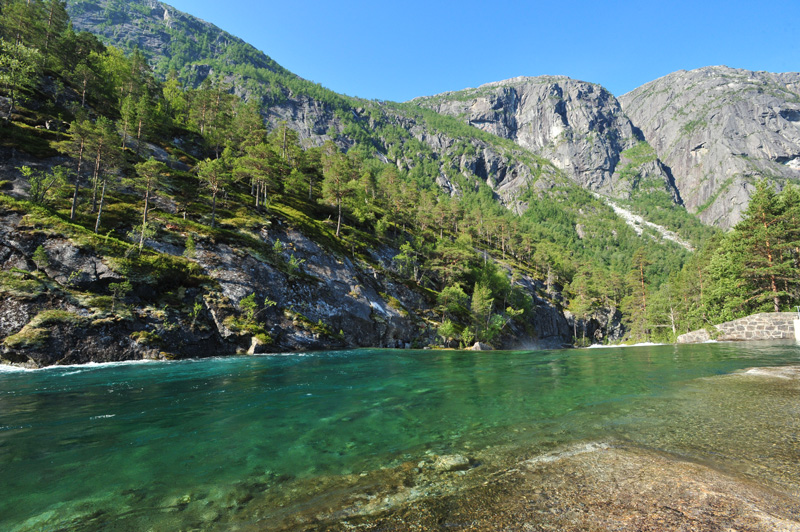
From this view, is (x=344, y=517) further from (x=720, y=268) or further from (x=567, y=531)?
(x=720, y=268)

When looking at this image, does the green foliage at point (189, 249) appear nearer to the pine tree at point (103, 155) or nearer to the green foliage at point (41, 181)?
the pine tree at point (103, 155)

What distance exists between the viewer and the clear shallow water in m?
6.39

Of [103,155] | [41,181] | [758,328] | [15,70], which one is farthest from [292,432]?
[15,70]

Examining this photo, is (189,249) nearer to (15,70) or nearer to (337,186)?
(337,186)

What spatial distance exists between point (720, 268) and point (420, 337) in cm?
4896

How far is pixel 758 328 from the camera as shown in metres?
40.9

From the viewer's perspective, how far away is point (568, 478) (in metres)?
6.28

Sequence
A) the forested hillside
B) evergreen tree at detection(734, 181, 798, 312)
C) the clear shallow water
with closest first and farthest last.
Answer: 1. the clear shallow water
2. the forested hillside
3. evergreen tree at detection(734, 181, 798, 312)

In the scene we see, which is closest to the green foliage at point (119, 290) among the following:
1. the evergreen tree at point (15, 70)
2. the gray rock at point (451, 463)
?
the gray rock at point (451, 463)

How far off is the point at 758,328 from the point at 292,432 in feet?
187

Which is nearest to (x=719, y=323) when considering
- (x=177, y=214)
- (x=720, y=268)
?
(x=720, y=268)

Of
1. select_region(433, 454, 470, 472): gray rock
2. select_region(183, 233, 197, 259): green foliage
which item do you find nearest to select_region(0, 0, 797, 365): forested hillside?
select_region(183, 233, 197, 259): green foliage

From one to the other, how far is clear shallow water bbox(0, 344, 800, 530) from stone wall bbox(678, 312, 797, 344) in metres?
32.2

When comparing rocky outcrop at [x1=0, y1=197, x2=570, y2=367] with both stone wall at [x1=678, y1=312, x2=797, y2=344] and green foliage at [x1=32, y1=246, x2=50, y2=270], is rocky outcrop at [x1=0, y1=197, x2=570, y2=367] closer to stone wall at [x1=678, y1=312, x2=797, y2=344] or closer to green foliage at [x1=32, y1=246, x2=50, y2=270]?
green foliage at [x1=32, y1=246, x2=50, y2=270]
